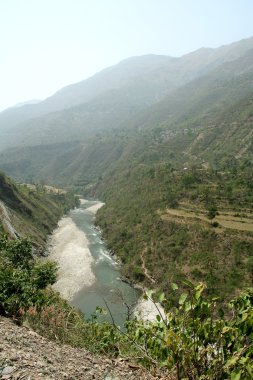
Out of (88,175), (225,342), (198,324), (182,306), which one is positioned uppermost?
(182,306)

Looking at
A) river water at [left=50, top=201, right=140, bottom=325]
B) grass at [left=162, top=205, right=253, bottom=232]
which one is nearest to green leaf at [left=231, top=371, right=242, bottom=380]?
river water at [left=50, top=201, right=140, bottom=325]

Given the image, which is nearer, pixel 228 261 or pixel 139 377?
pixel 139 377

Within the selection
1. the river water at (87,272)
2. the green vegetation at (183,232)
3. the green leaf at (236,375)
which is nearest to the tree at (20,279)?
the river water at (87,272)

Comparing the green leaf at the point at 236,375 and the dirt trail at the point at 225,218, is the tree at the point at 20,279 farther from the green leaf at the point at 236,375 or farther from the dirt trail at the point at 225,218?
the dirt trail at the point at 225,218

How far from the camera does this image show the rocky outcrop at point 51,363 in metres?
7.83

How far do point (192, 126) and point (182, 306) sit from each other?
630 feet

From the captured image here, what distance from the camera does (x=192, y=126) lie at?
192m

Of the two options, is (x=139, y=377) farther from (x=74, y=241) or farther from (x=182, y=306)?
(x=74, y=241)

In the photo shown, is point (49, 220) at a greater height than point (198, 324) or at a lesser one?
lesser

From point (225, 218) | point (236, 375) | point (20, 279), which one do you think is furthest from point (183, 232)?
point (236, 375)

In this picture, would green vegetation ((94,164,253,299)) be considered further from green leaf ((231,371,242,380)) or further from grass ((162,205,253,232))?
green leaf ((231,371,242,380))

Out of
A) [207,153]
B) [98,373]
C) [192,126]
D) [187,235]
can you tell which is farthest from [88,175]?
[98,373]

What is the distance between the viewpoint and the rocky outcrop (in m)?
7.83

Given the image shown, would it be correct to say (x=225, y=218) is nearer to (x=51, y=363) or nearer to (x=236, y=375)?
(x=51, y=363)
